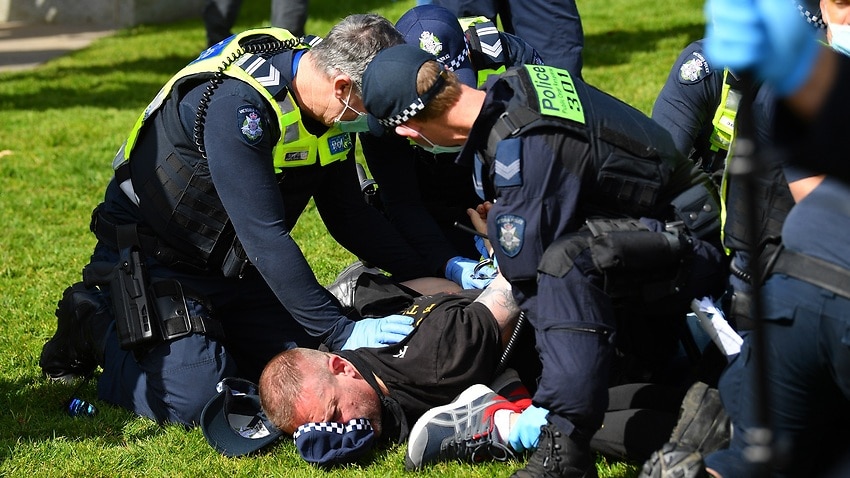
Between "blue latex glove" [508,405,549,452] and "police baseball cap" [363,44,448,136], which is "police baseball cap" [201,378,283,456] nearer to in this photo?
"blue latex glove" [508,405,549,452]

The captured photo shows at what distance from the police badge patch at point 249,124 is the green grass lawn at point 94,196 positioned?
1062 mm

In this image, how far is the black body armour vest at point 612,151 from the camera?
2.88 meters

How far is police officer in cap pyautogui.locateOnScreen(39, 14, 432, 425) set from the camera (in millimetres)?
3607

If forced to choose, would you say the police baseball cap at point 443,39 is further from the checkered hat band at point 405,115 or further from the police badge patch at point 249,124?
the checkered hat band at point 405,115

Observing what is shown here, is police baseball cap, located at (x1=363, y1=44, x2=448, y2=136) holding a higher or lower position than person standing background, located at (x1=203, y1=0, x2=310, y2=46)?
higher

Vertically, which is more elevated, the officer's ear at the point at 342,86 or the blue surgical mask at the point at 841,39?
the blue surgical mask at the point at 841,39

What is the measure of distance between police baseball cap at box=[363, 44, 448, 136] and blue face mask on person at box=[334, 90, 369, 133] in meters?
0.52

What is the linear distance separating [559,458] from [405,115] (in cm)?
106

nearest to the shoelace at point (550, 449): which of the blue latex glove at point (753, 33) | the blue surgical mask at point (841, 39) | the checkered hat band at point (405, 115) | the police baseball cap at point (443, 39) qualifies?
the checkered hat band at point (405, 115)

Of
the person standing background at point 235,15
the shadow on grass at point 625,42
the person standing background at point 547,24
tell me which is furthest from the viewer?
the shadow on grass at point 625,42

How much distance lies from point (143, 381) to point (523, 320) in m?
1.44

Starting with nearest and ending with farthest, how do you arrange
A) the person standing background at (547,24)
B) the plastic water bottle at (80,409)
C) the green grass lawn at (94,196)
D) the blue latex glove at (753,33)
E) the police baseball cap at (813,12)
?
1. the blue latex glove at (753,33)
2. the green grass lawn at (94,196)
3. the police baseball cap at (813,12)
4. the plastic water bottle at (80,409)
5. the person standing background at (547,24)

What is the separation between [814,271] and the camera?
234 cm

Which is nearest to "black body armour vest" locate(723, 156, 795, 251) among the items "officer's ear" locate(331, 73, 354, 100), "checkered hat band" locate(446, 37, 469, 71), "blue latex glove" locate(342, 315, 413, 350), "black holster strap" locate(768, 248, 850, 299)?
"black holster strap" locate(768, 248, 850, 299)
